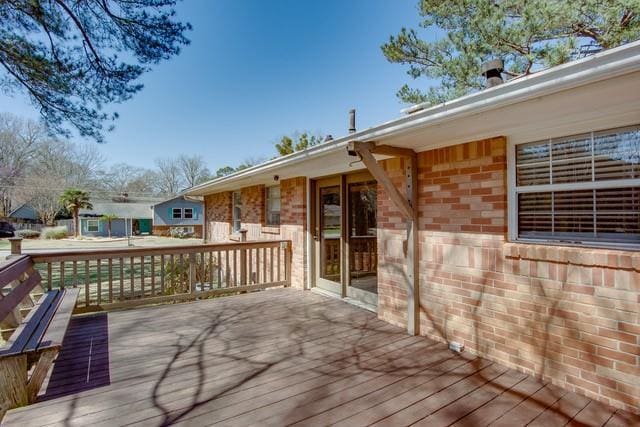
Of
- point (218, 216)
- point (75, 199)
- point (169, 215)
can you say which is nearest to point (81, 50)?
point (218, 216)

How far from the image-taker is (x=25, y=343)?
2391 mm

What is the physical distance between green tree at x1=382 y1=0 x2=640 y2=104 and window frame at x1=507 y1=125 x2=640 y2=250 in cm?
413

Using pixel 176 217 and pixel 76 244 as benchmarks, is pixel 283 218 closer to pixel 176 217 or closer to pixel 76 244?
pixel 76 244

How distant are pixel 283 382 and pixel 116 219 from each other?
33.8m

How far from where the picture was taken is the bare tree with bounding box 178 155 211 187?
3984 cm

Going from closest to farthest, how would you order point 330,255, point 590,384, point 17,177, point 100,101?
point 590,384 → point 330,255 → point 100,101 → point 17,177

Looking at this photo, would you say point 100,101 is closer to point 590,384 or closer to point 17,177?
point 590,384

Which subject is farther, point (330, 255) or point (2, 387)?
point (330, 255)

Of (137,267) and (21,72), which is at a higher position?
(21,72)

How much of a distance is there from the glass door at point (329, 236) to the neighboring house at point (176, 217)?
2556 centimetres

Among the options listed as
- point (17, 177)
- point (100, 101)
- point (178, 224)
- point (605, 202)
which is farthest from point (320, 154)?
point (17, 177)

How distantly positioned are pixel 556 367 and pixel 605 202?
1332mm

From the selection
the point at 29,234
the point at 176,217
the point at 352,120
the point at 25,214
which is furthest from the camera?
the point at 25,214

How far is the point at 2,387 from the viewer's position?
221 cm
